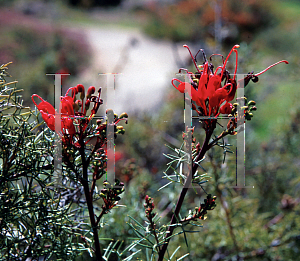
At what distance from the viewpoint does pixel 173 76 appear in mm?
1146

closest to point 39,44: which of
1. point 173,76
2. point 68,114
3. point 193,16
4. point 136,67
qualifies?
point 136,67

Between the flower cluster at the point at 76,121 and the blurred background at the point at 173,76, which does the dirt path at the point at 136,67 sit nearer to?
the blurred background at the point at 173,76

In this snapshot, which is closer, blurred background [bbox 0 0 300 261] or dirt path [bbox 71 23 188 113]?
blurred background [bbox 0 0 300 261]

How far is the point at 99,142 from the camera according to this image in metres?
0.26

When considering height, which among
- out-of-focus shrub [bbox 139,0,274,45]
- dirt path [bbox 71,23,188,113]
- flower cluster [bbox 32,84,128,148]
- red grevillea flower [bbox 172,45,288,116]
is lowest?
flower cluster [bbox 32,84,128,148]

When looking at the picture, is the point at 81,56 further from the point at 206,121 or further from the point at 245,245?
the point at 206,121

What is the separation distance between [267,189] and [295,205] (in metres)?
0.25

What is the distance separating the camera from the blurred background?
25.3 inches

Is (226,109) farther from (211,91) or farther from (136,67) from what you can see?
(136,67)

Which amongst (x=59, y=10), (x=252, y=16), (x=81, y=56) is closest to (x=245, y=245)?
(x=81, y=56)

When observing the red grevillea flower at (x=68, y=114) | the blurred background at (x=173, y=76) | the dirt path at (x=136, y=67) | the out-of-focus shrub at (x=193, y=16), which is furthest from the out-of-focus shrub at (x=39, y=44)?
the red grevillea flower at (x=68, y=114)

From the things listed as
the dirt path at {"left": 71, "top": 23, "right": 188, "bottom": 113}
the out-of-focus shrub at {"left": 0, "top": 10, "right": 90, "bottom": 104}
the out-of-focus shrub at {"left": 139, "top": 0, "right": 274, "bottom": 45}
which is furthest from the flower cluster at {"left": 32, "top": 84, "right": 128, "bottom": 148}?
the out-of-focus shrub at {"left": 139, "top": 0, "right": 274, "bottom": 45}

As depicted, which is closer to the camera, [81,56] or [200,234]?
[200,234]

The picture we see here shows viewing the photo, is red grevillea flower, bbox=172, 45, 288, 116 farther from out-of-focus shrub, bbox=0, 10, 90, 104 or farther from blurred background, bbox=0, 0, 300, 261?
out-of-focus shrub, bbox=0, 10, 90, 104
